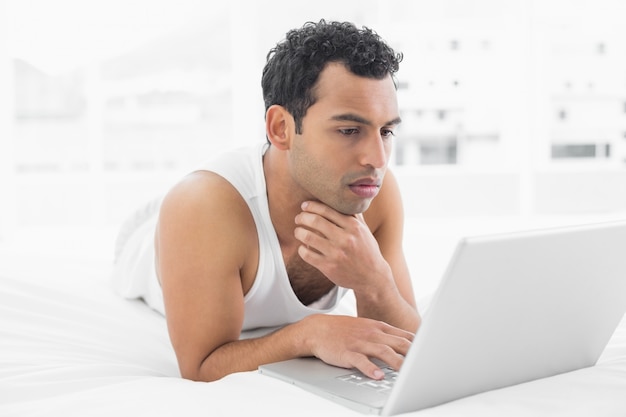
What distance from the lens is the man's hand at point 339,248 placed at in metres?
1.61

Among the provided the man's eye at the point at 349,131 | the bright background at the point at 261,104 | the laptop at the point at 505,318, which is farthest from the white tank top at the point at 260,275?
the bright background at the point at 261,104

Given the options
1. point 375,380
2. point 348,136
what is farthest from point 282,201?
point 375,380

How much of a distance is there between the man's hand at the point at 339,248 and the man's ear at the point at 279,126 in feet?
0.52

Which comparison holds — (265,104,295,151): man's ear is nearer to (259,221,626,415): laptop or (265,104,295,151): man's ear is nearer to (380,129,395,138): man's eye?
(380,129,395,138): man's eye

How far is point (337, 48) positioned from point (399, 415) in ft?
2.79

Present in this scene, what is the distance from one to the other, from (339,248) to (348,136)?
0.24 m

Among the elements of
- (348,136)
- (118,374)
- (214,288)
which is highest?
(348,136)

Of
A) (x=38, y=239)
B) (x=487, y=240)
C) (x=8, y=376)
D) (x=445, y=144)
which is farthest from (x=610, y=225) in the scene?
(x=445, y=144)

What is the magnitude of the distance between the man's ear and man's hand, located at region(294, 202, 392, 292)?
0.16 meters

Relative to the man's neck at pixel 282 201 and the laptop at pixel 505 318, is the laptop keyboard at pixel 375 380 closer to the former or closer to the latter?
the laptop at pixel 505 318

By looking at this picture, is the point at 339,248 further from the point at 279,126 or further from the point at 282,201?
the point at 279,126

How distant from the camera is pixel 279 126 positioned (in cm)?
170

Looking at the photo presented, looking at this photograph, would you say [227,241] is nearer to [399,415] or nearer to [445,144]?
[399,415]

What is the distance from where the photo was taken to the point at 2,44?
215 inches
